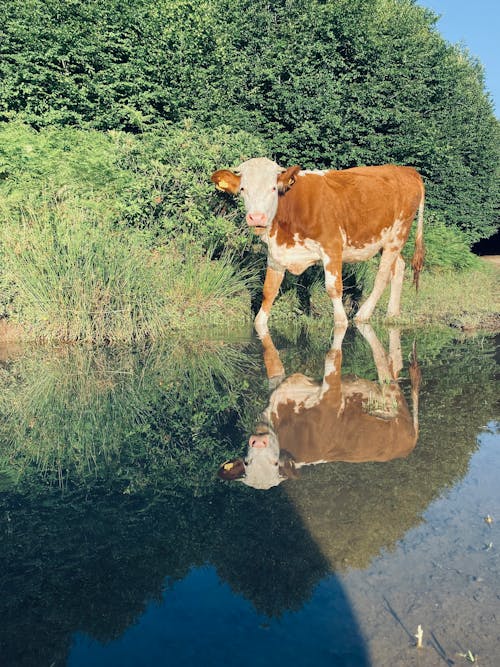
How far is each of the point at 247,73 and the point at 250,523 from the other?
16378mm

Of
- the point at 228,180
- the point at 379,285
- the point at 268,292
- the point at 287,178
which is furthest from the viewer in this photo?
the point at 379,285

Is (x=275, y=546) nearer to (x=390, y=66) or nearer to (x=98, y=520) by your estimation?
(x=98, y=520)

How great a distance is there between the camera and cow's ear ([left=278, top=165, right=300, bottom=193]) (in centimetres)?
797

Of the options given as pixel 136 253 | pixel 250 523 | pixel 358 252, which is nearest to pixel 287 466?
pixel 250 523

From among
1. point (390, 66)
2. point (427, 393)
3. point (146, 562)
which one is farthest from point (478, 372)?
point (390, 66)

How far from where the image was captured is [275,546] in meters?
2.76

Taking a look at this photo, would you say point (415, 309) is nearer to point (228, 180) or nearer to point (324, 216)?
point (324, 216)

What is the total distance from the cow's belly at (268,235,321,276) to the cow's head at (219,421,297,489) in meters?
4.60

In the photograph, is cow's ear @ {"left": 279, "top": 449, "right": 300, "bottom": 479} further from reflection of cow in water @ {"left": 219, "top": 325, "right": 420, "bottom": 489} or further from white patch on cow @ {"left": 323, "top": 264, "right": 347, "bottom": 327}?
white patch on cow @ {"left": 323, "top": 264, "right": 347, "bottom": 327}

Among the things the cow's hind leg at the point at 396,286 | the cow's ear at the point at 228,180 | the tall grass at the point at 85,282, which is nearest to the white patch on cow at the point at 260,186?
the cow's ear at the point at 228,180

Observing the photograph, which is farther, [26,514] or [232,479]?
[232,479]

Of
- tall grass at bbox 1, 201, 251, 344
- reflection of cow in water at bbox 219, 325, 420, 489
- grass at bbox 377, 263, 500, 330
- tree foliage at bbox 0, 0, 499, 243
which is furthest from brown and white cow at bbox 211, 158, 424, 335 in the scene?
tree foliage at bbox 0, 0, 499, 243

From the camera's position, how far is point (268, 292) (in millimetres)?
9016

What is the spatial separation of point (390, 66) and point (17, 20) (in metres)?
9.64
